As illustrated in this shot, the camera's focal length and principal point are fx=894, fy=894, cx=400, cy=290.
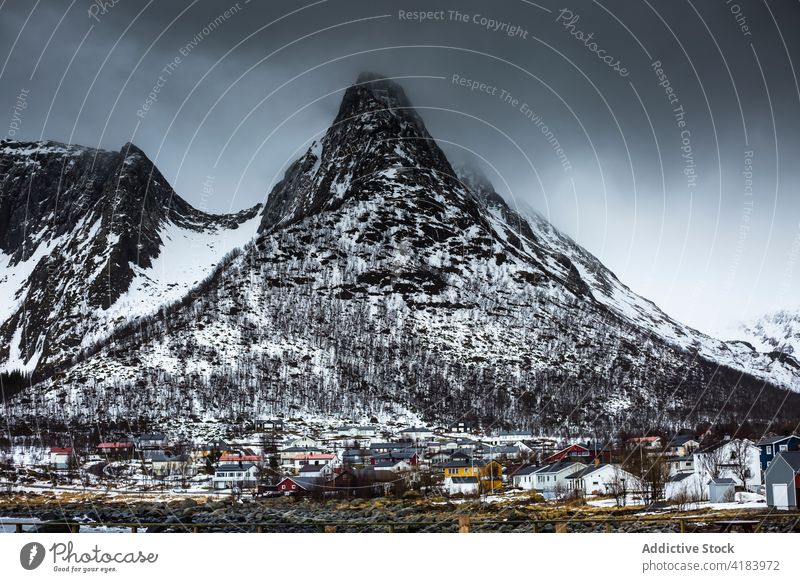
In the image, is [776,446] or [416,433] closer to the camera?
[776,446]

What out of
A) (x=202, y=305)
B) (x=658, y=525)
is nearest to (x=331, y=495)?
(x=658, y=525)

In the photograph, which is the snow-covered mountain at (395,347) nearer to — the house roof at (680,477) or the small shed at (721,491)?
the house roof at (680,477)

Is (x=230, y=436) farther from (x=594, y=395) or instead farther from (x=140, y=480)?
(x=594, y=395)

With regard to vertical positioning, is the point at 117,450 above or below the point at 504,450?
above

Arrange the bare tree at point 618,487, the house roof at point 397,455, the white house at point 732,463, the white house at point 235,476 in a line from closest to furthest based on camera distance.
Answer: the bare tree at point 618,487
the white house at point 732,463
the white house at point 235,476
the house roof at point 397,455

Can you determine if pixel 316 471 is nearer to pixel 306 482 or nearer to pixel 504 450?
pixel 306 482

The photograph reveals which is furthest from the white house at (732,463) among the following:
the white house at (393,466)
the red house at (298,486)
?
the red house at (298,486)

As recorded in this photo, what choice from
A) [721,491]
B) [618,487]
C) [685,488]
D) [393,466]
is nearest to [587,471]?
[618,487]

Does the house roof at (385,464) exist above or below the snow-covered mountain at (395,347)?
below
